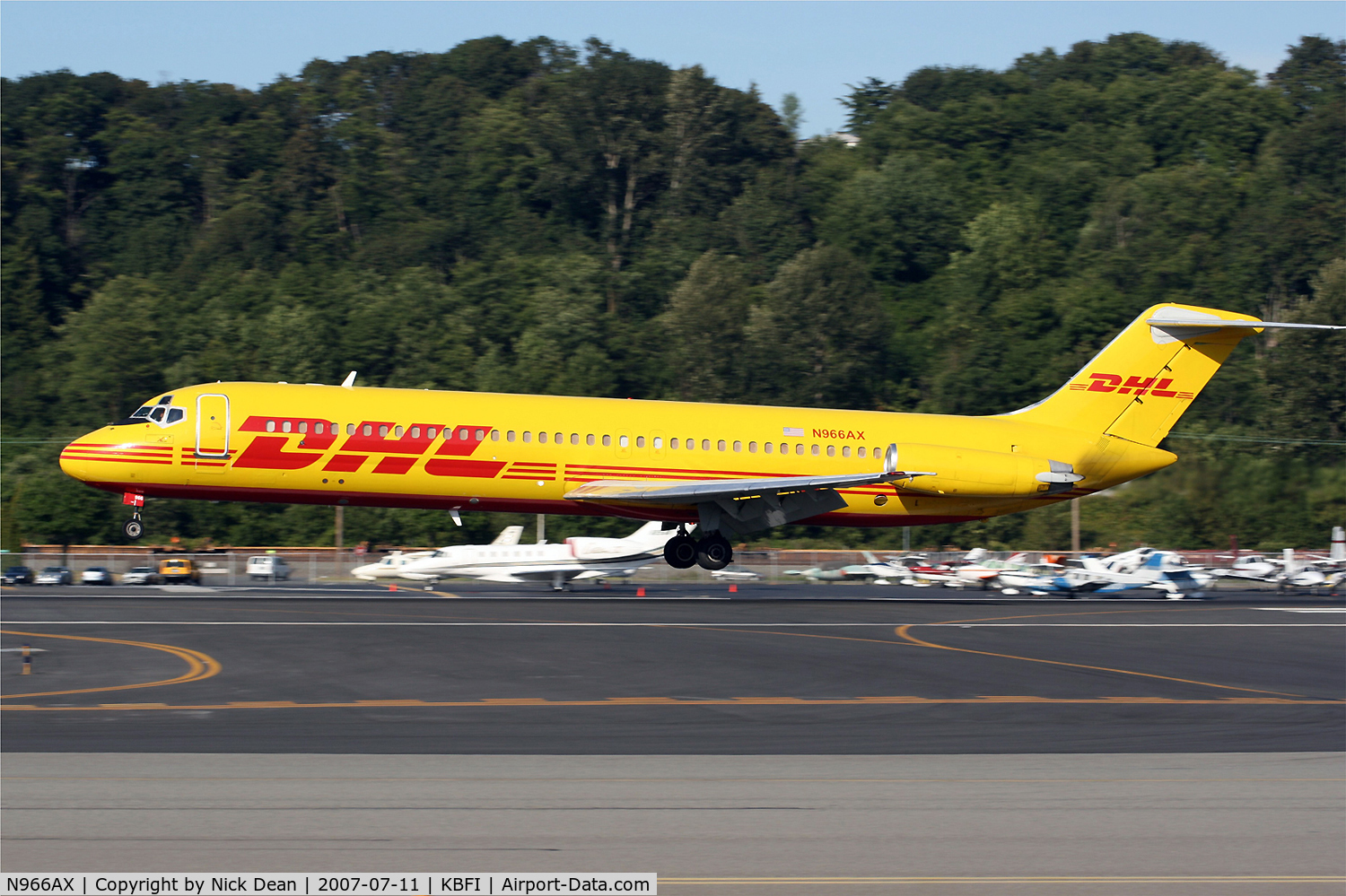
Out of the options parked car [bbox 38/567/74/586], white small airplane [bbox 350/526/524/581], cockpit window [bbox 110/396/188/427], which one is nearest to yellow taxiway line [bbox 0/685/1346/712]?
cockpit window [bbox 110/396/188/427]

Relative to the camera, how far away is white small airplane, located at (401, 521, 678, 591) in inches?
1631

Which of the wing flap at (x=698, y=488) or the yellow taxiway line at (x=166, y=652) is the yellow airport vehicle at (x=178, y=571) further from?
the yellow taxiway line at (x=166, y=652)

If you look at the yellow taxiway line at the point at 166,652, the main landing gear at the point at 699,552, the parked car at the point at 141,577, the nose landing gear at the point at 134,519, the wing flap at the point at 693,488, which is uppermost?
the wing flap at the point at 693,488

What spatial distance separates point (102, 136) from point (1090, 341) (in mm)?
79133

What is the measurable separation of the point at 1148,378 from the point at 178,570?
3321cm

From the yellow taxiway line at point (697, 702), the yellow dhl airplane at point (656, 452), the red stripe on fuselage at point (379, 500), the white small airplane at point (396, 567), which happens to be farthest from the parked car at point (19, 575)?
the yellow taxiway line at point (697, 702)

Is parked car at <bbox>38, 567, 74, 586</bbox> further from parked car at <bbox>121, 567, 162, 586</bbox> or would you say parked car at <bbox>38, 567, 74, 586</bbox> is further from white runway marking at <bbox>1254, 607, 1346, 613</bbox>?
white runway marking at <bbox>1254, 607, 1346, 613</bbox>

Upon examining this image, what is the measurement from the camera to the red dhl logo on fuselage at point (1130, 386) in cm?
3897

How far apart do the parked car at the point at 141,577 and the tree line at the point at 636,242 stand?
19512mm

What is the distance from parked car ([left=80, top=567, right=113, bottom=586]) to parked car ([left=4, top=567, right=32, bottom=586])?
1738 mm

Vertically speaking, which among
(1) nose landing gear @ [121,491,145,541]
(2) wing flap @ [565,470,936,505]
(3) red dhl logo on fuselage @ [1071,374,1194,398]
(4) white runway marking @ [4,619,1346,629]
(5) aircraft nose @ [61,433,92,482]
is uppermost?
(3) red dhl logo on fuselage @ [1071,374,1194,398]

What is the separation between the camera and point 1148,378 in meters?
39.0

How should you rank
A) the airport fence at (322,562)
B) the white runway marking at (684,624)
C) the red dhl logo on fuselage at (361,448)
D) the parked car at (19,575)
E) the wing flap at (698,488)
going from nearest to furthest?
the white runway marking at (684,624), the red dhl logo on fuselage at (361,448), the wing flap at (698,488), the parked car at (19,575), the airport fence at (322,562)

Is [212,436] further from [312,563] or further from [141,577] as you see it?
[141,577]
